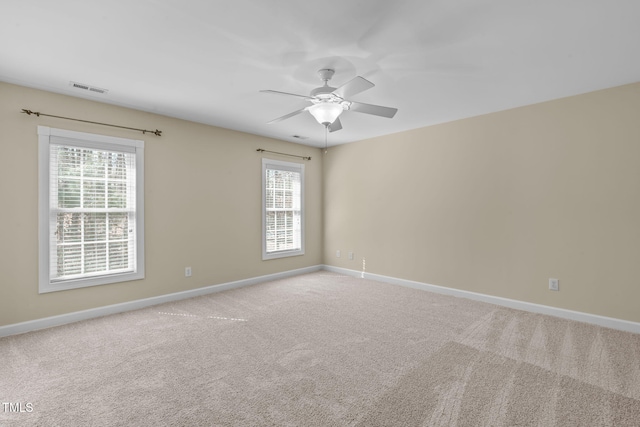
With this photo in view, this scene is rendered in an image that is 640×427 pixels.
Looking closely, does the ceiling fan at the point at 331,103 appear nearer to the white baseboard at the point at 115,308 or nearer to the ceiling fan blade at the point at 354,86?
the ceiling fan blade at the point at 354,86

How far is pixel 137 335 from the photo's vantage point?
3041 mm

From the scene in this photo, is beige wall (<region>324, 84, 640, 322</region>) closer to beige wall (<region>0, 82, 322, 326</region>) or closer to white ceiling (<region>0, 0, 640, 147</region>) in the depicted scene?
white ceiling (<region>0, 0, 640, 147</region>)

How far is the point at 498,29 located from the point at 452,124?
2.34 metres

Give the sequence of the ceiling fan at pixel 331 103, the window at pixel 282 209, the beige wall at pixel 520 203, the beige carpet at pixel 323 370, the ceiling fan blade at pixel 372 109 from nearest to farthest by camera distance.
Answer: the beige carpet at pixel 323 370, the ceiling fan at pixel 331 103, the ceiling fan blade at pixel 372 109, the beige wall at pixel 520 203, the window at pixel 282 209

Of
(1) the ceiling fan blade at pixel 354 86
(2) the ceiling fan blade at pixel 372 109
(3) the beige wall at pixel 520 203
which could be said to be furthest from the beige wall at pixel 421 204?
(1) the ceiling fan blade at pixel 354 86

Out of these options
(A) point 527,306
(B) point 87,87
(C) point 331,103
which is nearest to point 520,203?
(A) point 527,306

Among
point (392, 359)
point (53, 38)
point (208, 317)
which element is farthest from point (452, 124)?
point (53, 38)

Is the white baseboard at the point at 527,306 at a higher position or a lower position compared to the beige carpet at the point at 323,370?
higher

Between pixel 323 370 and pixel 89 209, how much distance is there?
123 inches

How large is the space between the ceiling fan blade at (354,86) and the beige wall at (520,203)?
8.09 feet

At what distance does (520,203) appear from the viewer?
149 inches

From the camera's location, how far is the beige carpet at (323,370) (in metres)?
1.88

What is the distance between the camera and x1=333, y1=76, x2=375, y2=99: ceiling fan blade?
2.29 metres

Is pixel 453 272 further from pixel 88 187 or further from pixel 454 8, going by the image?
pixel 88 187
